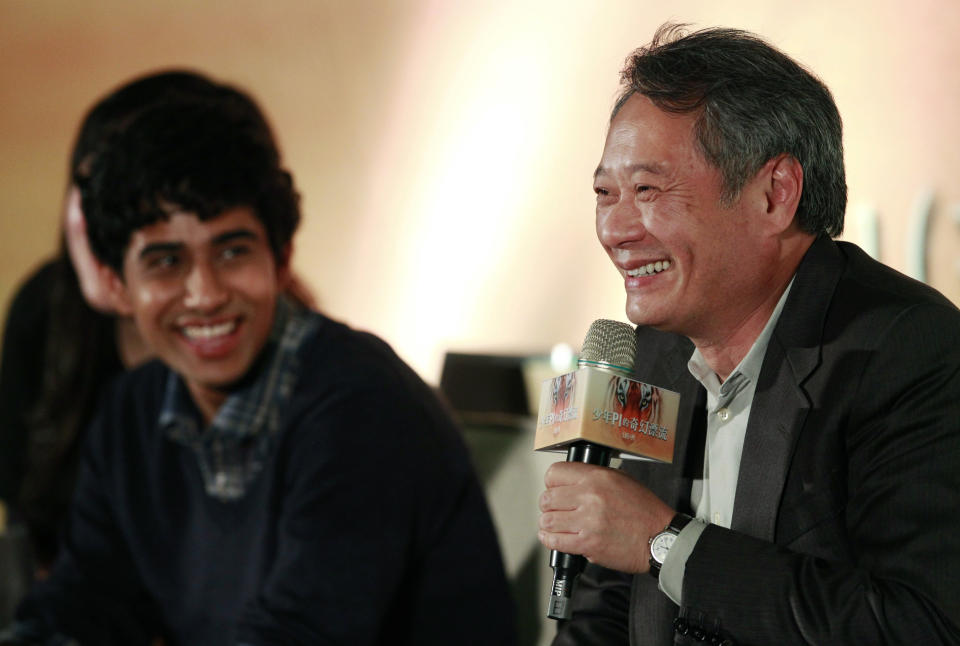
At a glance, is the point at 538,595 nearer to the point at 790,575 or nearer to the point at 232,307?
the point at 232,307

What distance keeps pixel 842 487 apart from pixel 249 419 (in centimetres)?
109

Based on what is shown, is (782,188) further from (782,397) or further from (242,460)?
(242,460)

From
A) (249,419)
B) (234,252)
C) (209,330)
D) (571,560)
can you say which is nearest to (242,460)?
(249,419)

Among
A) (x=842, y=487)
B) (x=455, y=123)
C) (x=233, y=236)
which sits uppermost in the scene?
(x=455, y=123)

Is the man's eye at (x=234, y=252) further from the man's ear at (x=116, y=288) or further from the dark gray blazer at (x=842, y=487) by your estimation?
the dark gray blazer at (x=842, y=487)

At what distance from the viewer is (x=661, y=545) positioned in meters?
1.15

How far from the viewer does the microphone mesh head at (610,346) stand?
1194 mm

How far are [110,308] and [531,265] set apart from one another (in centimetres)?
104

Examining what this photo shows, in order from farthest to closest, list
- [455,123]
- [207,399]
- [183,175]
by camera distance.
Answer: [455,123]
[207,399]
[183,175]

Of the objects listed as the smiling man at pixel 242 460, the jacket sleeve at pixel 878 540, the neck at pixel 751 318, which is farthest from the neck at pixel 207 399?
the jacket sleeve at pixel 878 540

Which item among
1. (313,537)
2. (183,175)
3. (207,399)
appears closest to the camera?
(313,537)

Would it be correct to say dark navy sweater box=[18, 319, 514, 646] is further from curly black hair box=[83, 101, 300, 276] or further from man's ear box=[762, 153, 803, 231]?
man's ear box=[762, 153, 803, 231]

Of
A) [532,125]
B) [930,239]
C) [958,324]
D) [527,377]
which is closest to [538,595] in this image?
[527,377]

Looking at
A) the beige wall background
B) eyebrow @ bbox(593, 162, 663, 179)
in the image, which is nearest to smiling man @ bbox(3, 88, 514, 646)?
eyebrow @ bbox(593, 162, 663, 179)
